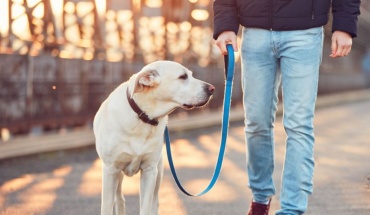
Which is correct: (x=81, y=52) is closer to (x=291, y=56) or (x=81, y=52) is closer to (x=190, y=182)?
(x=190, y=182)

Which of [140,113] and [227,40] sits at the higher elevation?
[227,40]

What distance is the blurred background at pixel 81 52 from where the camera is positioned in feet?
40.3

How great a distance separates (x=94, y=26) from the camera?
16.5 m

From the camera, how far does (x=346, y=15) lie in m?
5.04

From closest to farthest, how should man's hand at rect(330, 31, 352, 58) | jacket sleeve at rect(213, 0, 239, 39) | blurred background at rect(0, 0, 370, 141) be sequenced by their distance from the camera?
man's hand at rect(330, 31, 352, 58), jacket sleeve at rect(213, 0, 239, 39), blurred background at rect(0, 0, 370, 141)

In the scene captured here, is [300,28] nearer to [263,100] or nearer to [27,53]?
[263,100]

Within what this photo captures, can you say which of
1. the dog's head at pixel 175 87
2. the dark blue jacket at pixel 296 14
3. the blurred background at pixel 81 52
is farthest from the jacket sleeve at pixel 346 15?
the blurred background at pixel 81 52

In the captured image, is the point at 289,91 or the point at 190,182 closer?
the point at 289,91

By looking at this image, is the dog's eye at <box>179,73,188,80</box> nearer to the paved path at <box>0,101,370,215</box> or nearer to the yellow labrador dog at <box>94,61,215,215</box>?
the yellow labrador dog at <box>94,61,215,215</box>

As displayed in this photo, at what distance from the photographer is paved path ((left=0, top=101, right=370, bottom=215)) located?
6332mm

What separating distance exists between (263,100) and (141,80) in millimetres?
692

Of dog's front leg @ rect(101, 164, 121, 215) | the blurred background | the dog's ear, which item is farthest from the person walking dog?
the blurred background

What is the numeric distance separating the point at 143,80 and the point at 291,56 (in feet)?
2.62

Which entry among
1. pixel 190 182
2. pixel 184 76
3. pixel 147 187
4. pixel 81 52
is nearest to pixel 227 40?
pixel 184 76
